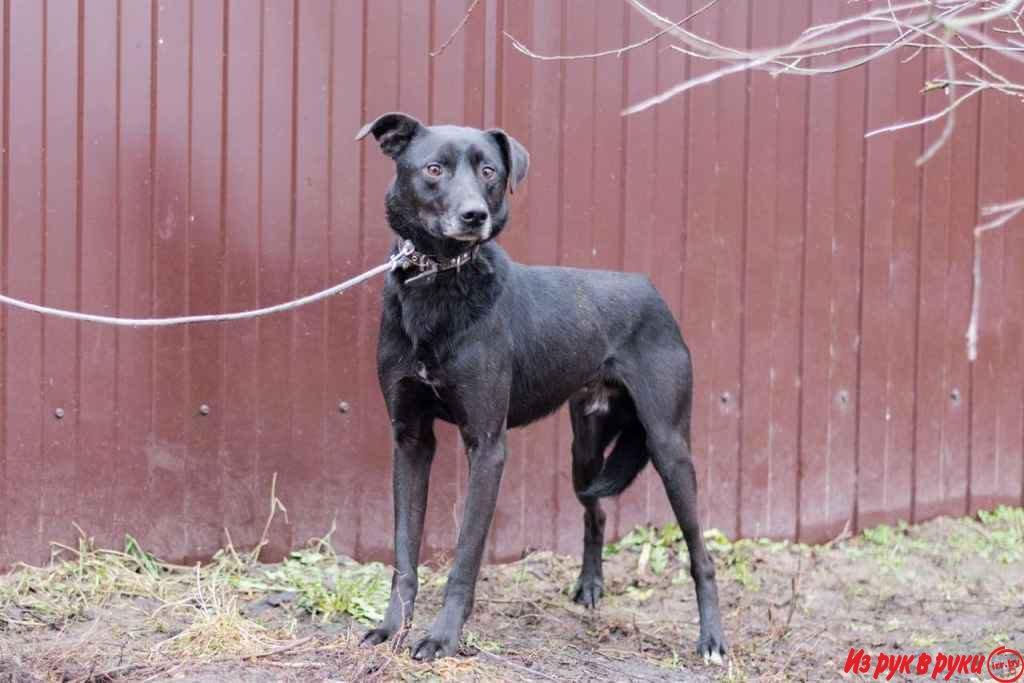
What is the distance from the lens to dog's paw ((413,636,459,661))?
149 inches

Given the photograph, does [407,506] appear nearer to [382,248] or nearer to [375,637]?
[375,637]

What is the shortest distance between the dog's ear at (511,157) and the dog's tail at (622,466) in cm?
126

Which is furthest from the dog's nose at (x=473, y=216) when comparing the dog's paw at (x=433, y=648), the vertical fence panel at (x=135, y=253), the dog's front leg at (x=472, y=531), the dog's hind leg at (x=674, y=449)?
the vertical fence panel at (x=135, y=253)

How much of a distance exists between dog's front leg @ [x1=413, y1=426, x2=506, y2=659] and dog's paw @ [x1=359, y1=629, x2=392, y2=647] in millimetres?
180

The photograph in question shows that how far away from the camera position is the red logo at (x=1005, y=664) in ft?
14.6

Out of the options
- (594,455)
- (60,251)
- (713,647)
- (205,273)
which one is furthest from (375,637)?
(60,251)

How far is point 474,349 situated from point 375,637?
992 millimetres

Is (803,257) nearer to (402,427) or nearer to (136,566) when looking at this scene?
(402,427)

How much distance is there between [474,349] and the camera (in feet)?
13.2

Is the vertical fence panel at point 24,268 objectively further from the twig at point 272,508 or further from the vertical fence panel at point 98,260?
the twig at point 272,508

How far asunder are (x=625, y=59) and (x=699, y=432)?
181cm

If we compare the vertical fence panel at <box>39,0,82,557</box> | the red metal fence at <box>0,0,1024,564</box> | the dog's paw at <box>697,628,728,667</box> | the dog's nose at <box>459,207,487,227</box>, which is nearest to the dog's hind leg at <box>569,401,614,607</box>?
the red metal fence at <box>0,0,1024,564</box>

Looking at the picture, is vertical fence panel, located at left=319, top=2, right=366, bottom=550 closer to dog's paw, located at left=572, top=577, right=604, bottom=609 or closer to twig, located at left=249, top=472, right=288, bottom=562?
twig, located at left=249, top=472, right=288, bottom=562

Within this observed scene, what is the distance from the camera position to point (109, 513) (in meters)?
5.02
